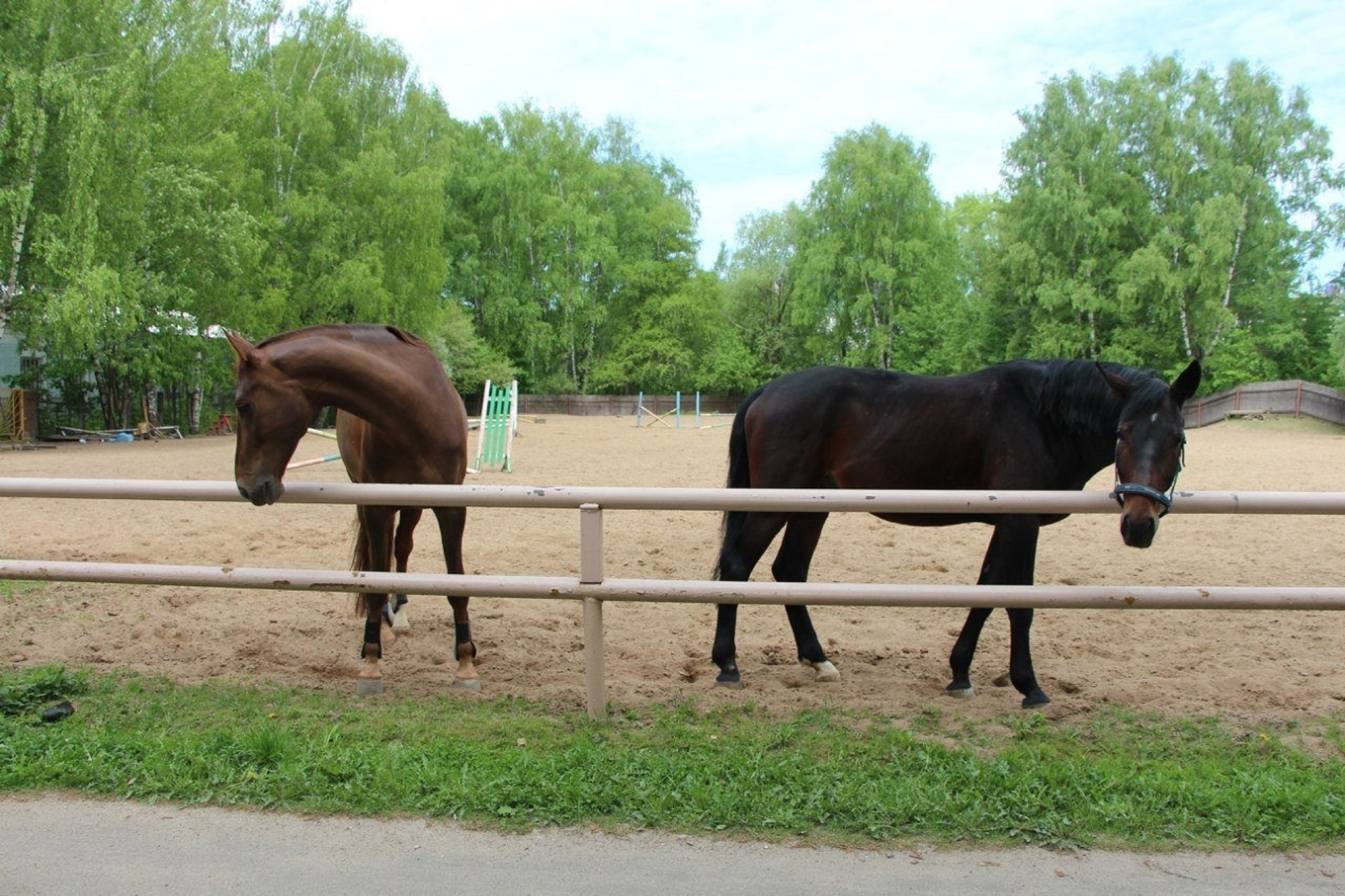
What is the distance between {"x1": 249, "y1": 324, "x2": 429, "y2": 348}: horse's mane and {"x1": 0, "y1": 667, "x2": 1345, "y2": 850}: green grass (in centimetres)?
169

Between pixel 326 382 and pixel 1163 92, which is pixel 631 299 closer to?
pixel 1163 92

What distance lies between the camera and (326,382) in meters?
4.34

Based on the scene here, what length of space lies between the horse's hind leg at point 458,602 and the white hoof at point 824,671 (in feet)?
5.74

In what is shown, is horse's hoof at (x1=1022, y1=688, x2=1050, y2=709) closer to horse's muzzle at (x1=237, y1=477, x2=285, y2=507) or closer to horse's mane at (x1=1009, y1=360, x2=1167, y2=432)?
horse's mane at (x1=1009, y1=360, x2=1167, y2=432)

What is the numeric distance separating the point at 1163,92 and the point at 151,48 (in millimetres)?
37288

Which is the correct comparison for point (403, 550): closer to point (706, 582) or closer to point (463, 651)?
point (463, 651)

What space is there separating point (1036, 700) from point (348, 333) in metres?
3.80

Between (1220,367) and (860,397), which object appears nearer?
(860,397)

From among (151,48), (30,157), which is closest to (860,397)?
(30,157)

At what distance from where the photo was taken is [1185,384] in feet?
12.3

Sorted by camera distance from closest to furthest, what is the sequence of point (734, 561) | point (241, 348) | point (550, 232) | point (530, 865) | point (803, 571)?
point (530, 865)
point (241, 348)
point (734, 561)
point (803, 571)
point (550, 232)

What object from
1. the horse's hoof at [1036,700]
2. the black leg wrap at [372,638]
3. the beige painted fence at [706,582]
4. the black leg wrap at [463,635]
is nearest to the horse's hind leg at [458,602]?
the black leg wrap at [463,635]

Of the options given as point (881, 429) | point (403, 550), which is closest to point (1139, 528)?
point (881, 429)

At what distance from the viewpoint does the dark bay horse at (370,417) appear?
4027mm
